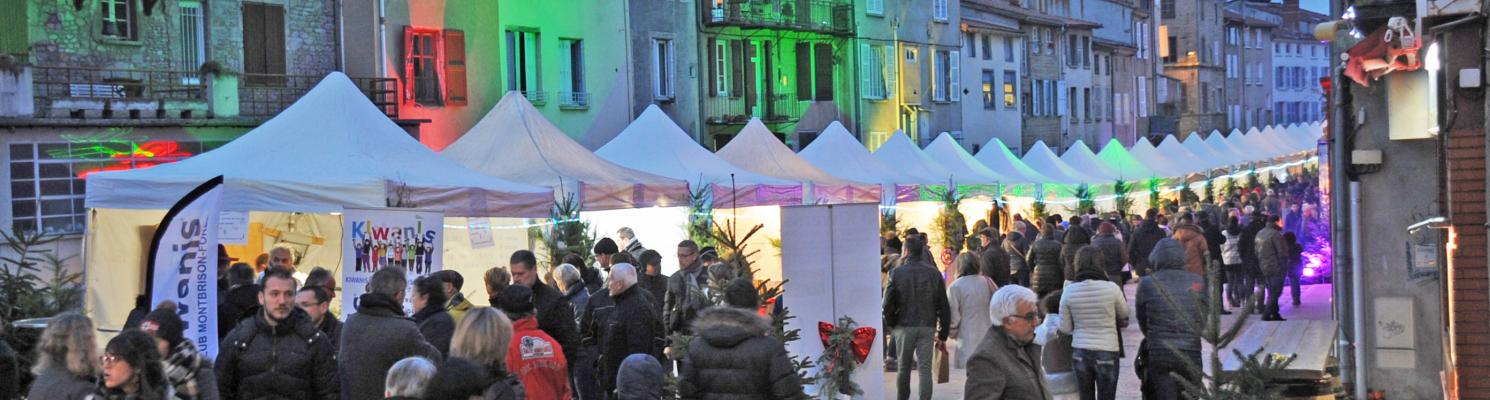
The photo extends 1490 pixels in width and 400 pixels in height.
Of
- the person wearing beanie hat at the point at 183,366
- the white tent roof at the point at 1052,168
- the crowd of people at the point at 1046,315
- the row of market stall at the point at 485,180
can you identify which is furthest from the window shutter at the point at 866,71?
the person wearing beanie hat at the point at 183,366

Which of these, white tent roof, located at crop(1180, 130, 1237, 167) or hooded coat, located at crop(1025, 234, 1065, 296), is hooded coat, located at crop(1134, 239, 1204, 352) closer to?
hooded coat, located at crop(1025, 234, 1065, 296)

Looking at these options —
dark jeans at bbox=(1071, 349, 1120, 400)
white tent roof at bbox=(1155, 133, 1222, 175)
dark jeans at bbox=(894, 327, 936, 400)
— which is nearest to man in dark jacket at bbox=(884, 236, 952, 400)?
dark jeans at bbox=(894, 327, 936, 400)

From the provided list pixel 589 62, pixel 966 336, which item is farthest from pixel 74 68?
pixel 966 336

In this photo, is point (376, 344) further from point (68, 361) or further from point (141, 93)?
point (141, 93)

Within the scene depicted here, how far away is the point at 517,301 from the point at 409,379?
2641mm

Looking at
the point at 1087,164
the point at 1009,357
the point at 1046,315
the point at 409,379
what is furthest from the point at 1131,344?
the point at 1087,164

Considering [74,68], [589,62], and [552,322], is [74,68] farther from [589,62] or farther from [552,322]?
[552,322]

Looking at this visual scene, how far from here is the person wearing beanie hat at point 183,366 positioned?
7.52 m

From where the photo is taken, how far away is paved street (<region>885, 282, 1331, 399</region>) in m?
15.7

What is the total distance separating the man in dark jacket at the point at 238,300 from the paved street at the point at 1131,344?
201 inches

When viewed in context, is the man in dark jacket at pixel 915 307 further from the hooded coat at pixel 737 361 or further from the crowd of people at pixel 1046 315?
the hooded coat at pixel 737 361

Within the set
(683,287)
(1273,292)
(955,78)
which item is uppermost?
(955,78)

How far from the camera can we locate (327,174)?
52.3ft

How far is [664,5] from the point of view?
36031 mm
